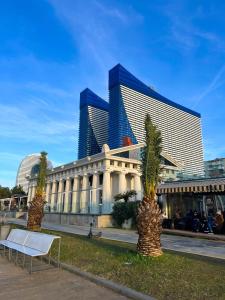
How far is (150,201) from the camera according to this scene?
888cm

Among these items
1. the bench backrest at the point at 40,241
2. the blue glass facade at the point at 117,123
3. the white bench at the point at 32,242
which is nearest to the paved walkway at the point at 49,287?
the white bench at the point at 32,242

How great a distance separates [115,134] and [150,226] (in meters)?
79.0

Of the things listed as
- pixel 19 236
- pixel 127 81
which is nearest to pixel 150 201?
pixel 19 236

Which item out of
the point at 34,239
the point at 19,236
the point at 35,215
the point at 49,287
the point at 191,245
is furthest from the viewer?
the point at 35,215

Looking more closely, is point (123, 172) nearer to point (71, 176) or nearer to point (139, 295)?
point (71, 176)

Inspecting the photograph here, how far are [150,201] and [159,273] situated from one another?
103 inches

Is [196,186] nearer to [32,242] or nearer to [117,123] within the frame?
[32,242]

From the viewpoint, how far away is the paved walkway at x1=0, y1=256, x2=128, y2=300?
17.5ft

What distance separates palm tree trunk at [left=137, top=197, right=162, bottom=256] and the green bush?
16993mm

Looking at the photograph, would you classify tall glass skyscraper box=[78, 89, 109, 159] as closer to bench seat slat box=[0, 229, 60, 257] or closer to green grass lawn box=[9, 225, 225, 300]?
bench seat slat box=[0, 229, 60, 257]

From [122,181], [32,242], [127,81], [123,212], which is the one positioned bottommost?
[32,242]

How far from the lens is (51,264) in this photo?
8414 mm

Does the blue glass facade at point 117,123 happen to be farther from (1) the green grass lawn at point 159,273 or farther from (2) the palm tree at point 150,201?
(1) the green grass lawn at point 159,273

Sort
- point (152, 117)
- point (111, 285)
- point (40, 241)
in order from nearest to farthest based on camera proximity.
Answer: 1. point (111, 285)
2. point (40, 241)
3. point (152, 117)
